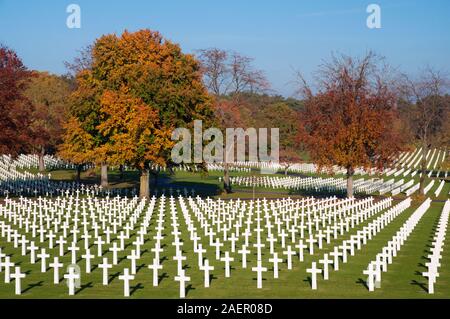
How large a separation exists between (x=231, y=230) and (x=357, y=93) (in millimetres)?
25010

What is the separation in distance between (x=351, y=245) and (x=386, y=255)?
8.71 ft

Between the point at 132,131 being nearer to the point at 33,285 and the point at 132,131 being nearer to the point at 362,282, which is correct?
the point at 33,285

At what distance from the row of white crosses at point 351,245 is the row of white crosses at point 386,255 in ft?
3.01

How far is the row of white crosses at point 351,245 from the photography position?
20169 mm

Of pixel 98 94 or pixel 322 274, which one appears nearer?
pixel 322 274

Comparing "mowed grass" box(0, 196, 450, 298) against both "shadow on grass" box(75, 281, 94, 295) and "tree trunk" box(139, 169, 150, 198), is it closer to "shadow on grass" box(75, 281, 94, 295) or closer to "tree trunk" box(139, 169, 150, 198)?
"shadow on grass" box(75, 281, 94, 295)

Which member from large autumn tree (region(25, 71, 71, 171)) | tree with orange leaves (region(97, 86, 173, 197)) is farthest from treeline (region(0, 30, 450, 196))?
large autumn tree (region(25, 71, 71, 171))

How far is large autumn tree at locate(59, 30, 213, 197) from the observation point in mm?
45406

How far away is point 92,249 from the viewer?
2583 centimetres

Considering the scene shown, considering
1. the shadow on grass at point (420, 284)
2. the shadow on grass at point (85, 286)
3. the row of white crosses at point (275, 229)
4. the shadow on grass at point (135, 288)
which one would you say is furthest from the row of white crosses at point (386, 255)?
the shadow on grass at point (85, 286)

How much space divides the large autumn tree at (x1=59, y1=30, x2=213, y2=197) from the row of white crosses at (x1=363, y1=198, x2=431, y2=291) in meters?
15.7

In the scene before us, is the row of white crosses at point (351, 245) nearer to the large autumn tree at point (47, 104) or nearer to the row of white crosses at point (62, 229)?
the row of white crosses at point (62, 229)
